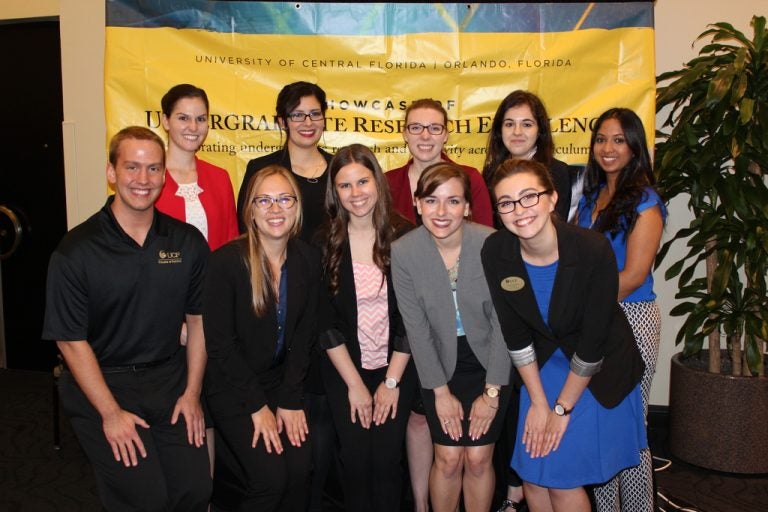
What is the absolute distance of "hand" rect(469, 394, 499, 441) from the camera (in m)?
2.48

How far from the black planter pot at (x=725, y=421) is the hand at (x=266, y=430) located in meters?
2.36

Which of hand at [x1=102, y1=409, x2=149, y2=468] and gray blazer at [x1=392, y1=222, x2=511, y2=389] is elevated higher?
gray blazer at [x1=392, y1=222, x2=511, y2=389]

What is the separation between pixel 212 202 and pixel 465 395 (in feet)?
4.79

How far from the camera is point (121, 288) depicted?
2.37 metres

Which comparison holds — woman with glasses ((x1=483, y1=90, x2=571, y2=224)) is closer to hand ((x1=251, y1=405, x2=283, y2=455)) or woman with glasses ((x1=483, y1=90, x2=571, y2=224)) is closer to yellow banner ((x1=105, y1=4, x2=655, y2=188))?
yellow banner ((x1=105, y1=4, x2=655, y2=188))

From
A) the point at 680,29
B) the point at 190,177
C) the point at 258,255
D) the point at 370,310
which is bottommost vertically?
the point at 370,310

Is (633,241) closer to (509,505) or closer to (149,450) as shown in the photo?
(509,505)

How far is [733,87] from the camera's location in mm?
3143

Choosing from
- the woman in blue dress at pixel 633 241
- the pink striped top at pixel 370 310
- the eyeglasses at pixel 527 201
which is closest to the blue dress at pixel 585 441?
the eyeglasses at pixel 527 201

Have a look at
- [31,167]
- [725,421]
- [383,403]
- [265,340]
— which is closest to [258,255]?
[265,340]

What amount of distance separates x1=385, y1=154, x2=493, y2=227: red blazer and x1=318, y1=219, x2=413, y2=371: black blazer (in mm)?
371

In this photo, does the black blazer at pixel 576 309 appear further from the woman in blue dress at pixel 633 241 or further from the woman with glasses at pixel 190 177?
the woman with glasses at pixel 190 177

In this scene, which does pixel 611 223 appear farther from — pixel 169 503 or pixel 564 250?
pixel 169 503

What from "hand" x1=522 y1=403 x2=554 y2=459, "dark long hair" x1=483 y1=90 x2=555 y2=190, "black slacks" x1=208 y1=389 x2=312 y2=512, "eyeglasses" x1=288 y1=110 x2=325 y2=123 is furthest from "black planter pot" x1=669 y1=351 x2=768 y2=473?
"eyeglasses" x1=288 y1=110 x2=325 y2=123
